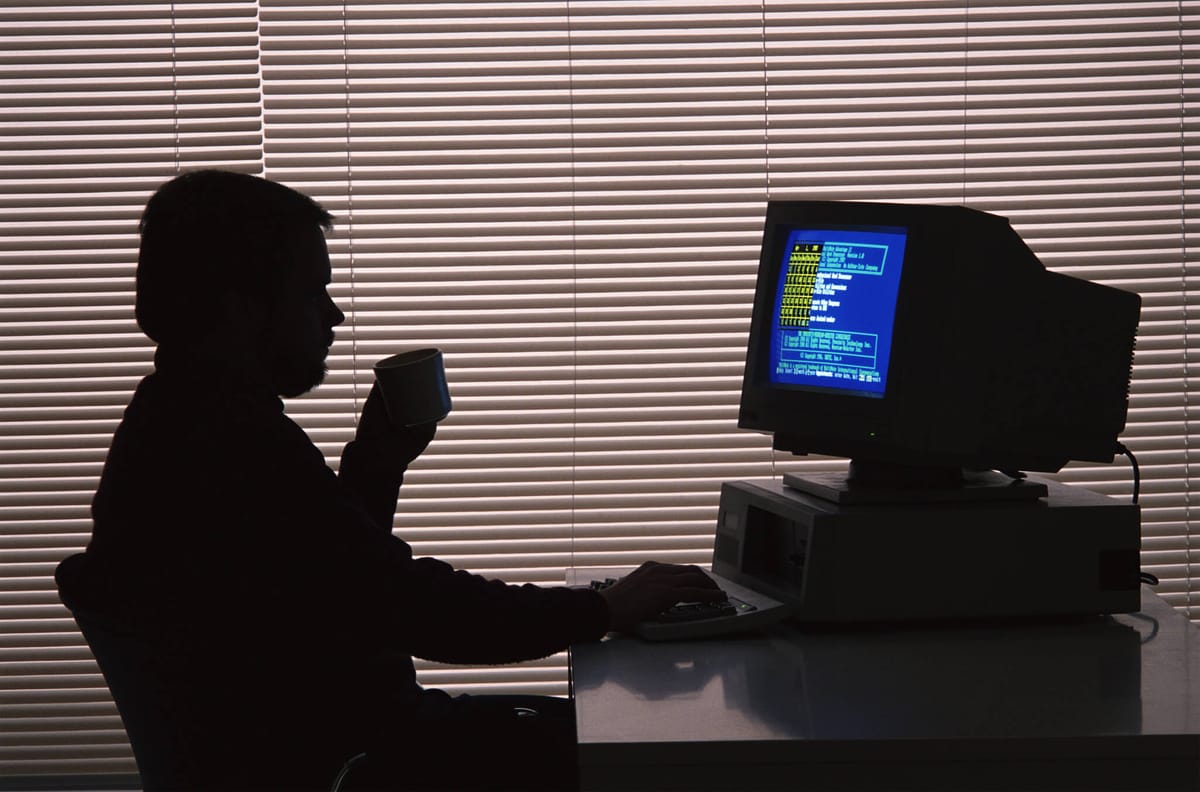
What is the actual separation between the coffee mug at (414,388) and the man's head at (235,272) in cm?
18

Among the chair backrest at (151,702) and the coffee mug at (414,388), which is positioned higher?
the coffee mug at (414,388)

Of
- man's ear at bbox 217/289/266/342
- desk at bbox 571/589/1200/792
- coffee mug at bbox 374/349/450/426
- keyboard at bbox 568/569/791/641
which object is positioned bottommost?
desk at bbox 571/589/1200/792

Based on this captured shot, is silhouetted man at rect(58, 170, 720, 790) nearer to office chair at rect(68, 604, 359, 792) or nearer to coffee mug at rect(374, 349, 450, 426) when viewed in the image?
office chair at rect(68, 604, 359, 792)

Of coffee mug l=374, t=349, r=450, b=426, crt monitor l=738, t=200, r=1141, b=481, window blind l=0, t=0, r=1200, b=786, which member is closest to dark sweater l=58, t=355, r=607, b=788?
coffee mug l=374, t=349, r=450, b=426

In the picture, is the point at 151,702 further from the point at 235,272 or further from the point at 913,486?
the point at 913,486

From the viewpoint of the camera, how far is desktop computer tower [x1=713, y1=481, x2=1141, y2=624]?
1.67m

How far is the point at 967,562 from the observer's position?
168cm

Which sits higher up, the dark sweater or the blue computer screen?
the blue computer screen

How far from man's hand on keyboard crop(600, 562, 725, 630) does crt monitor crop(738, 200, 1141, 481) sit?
0.33 meters

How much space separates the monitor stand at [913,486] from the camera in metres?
1.74

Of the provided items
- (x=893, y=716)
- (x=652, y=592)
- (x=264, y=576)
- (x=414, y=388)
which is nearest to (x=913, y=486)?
(x=652, y=592)

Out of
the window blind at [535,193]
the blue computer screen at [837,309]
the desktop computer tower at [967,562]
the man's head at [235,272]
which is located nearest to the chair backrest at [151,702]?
the man's head at [235,272]

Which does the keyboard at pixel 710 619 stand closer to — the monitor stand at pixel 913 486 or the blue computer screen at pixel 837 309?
the monitor stand at pixel 913 486

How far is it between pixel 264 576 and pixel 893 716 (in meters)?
0.76
